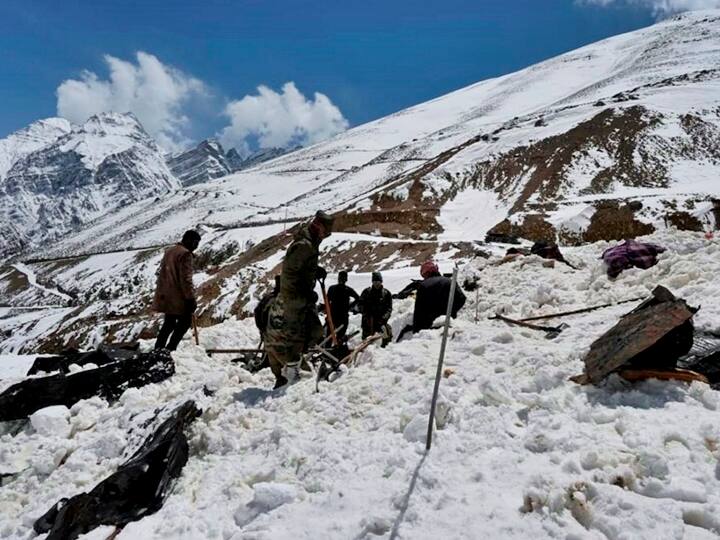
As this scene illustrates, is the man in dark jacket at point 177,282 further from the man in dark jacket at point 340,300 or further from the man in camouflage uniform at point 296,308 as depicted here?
the man in dark jacket at point 340,300

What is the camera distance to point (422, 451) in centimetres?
398

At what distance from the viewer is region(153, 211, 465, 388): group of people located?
6.36 metres

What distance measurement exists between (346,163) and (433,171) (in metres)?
91.6

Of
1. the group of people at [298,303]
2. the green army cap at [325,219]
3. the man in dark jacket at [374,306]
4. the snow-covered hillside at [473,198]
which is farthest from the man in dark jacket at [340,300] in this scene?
the snow-covered hillside at [473,198]

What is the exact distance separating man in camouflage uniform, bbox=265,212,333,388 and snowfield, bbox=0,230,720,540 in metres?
0.50

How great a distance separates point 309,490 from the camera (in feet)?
12.8

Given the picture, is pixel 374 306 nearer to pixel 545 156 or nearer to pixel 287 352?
pixel 287 352

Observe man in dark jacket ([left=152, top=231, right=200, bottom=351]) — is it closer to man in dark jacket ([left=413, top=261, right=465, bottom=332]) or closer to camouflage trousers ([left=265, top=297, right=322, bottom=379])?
camouflage trousers ([left=265, top=297, right=322, bottom=379])

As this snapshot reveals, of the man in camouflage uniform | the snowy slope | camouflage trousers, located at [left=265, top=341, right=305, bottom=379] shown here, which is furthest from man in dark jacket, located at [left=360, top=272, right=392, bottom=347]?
the snowy slope

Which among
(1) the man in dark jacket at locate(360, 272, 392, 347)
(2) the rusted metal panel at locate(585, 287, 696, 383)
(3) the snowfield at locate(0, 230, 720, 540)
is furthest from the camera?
(1) the man in dark jacket at locate(360, 272, 392, 347)

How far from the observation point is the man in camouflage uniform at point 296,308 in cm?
626

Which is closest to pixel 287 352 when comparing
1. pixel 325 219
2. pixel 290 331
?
pixel 290 331

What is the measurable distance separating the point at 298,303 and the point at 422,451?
10.1ft

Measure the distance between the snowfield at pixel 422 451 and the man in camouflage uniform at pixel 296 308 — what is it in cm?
50
